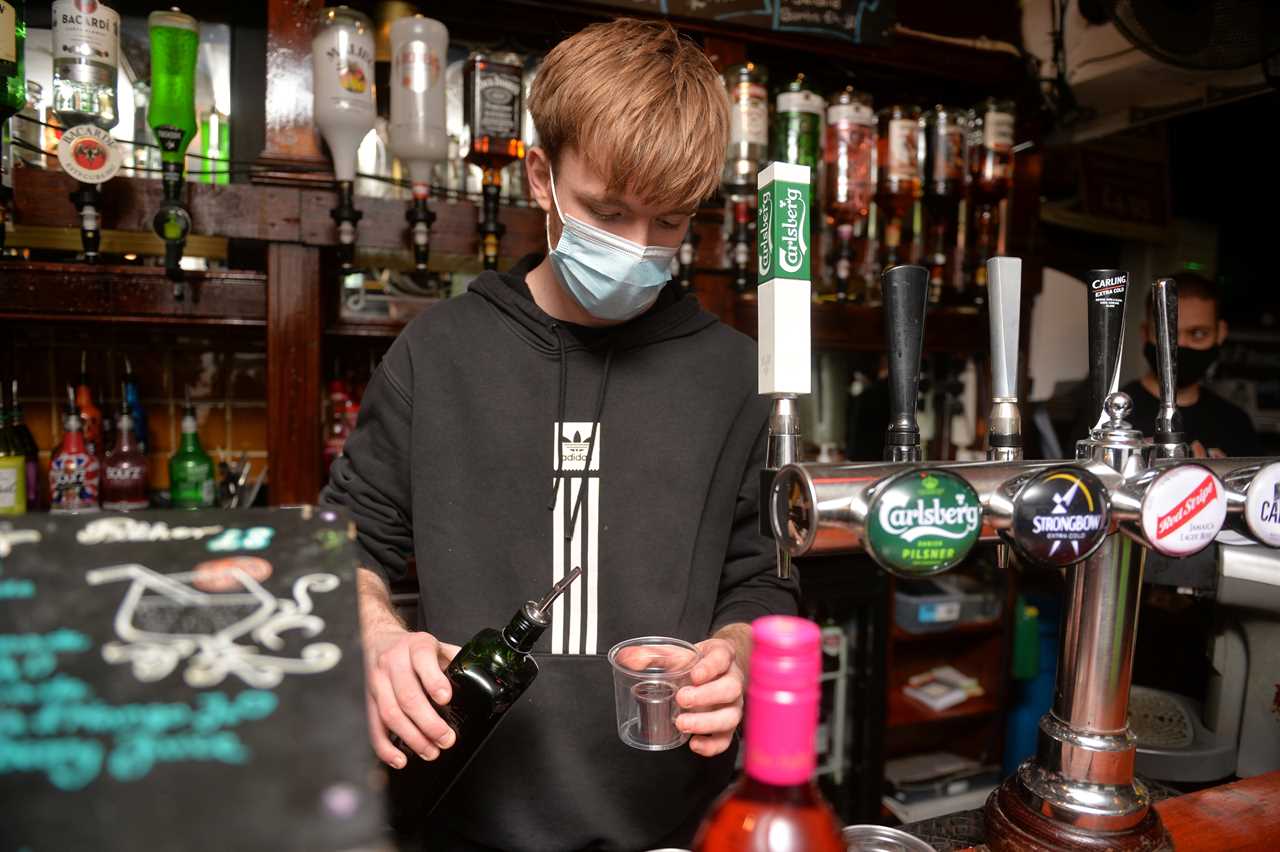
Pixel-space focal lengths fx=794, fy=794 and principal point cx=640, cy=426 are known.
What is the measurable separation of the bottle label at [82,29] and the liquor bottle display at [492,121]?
0.80 metres

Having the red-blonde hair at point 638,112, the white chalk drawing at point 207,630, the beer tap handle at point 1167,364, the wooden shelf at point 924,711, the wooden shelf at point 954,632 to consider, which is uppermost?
the red-blonde hair at point 638,112

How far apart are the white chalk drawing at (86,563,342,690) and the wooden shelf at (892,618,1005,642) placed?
2707 millimetres

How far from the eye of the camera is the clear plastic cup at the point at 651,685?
0.81 m

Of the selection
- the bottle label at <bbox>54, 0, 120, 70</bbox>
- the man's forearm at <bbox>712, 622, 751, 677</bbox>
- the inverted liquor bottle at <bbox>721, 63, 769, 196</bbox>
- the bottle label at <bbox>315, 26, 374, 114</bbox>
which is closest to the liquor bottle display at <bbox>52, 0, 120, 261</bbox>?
the bottle label at <bbox>54, 0, 120, 70</bbox>

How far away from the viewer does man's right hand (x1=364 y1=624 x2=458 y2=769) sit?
0.76 meters

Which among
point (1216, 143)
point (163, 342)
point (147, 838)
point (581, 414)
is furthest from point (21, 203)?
point (1216, 143)

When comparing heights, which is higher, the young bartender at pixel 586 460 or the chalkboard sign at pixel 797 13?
the chalkboard sign at pixel 797 13

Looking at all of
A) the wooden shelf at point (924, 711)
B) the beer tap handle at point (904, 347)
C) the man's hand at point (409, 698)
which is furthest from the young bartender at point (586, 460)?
the wooden shelf at point (924, 711)

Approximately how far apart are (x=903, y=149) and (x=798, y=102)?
414mm

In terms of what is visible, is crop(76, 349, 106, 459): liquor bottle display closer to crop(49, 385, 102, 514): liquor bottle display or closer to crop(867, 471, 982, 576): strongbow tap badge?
crop(49, 385, 102, 514): liquor bottle display

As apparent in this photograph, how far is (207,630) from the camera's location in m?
0.43

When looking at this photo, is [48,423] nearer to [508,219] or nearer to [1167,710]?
[508,219]

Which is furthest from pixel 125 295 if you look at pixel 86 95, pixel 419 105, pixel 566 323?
pixel 566 323

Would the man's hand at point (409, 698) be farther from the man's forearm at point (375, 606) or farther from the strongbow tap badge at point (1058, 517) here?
the strongbow tap badge at point (1058, 517)
